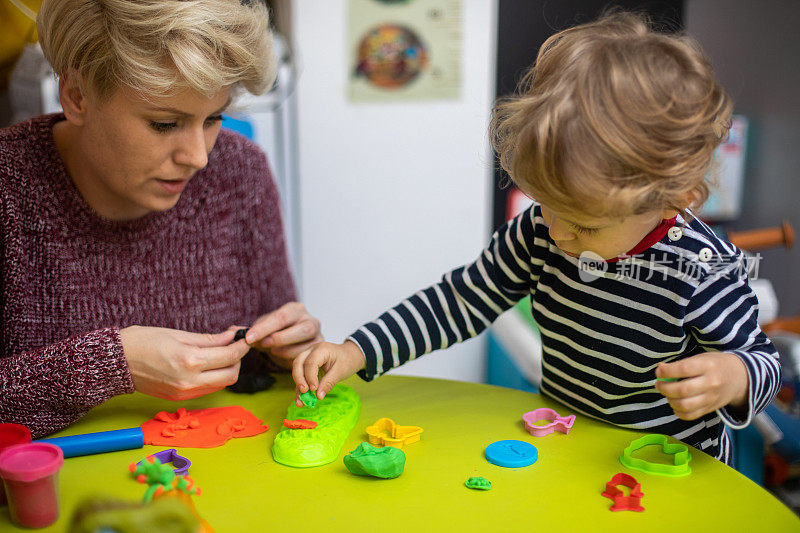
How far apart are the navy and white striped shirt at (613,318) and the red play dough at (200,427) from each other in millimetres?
164

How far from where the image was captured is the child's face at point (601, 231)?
697 mm

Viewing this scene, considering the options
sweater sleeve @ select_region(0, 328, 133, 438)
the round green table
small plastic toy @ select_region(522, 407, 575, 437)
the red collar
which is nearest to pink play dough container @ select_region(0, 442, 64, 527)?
the round green table

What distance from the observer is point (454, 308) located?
3.03 ft

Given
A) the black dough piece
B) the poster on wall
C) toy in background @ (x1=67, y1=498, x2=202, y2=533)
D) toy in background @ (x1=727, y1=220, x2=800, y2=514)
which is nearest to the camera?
toy in background @ (x1=67, y1=498, x2=202, y2=533)

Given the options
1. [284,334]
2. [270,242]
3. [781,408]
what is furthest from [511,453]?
[781,408]

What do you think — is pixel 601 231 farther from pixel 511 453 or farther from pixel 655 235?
pixel 511 453

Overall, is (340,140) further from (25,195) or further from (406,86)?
(25,195)

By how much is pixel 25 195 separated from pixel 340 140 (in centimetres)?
98

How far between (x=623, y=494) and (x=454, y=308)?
13.4 inches

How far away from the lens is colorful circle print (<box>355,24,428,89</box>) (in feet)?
5.73

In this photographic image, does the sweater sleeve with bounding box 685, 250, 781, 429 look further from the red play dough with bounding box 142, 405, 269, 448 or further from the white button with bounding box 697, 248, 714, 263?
the red play dough with bounding box 142, 405, 269, 448

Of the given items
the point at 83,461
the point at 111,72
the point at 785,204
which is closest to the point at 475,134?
the point at 785,204

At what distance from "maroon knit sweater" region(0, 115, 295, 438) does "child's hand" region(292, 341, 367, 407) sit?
189mm

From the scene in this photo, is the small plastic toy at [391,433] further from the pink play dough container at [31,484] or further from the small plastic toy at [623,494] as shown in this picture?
the pink play dough container at [31,484]
